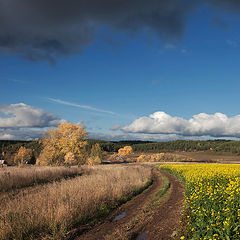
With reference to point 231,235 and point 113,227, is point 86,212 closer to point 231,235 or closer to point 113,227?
point 113,227

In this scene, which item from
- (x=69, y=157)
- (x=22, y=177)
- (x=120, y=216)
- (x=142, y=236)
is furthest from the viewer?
(x=69, y=157)

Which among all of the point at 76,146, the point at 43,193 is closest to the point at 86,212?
the point at 43,193

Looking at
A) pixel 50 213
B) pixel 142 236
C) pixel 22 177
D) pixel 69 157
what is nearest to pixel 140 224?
pixel 142 236

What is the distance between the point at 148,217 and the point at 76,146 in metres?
34.4

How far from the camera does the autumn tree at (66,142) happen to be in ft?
135

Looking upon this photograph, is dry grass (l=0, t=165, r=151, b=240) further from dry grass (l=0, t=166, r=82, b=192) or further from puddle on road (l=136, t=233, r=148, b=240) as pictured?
dry grass (l=0, t=166, r=82, b=192)

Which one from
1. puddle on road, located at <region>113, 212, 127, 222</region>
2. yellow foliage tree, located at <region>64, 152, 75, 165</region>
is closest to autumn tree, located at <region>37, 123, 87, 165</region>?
yellow foliage tree, located at <region>64, 152, 75, 165</region>

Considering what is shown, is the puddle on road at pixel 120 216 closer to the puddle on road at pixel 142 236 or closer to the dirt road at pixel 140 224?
the dirt road at pixel 140 224

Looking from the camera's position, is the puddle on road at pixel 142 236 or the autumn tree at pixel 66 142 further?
the autumn tree at pixel 66 142

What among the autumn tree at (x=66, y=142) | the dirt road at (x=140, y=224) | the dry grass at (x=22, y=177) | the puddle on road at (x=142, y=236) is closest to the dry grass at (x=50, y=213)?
the dirt road at (x=140, y=224)

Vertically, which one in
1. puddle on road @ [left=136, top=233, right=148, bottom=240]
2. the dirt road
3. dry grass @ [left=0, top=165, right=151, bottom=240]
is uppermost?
dry grass @ [left=0, top=165, right=151, bottom=240]

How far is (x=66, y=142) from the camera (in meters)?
41.3

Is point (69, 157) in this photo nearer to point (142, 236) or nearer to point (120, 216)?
point (120, 216)

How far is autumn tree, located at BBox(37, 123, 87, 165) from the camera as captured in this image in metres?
41.2
